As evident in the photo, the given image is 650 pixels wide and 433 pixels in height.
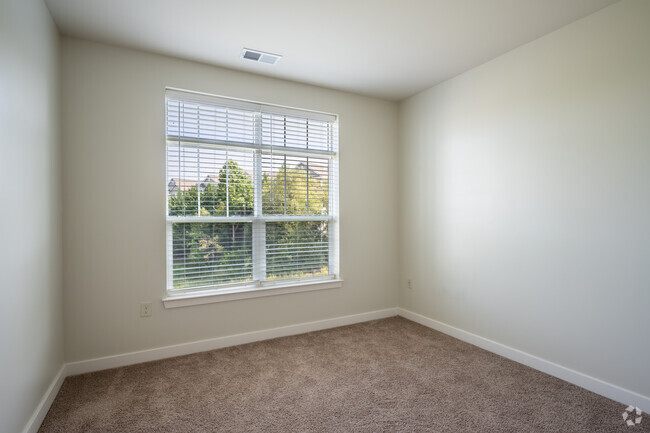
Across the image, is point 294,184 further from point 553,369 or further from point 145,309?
point 553,369

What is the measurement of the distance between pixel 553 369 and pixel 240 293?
2.64 meters

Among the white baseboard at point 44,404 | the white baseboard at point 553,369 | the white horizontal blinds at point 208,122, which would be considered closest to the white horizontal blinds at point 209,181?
the white horizontal blinds at point 208,122

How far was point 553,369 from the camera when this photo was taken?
2.55m

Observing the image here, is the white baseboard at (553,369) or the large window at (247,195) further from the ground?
the large window at (247,195)

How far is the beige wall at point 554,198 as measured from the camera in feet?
7.09

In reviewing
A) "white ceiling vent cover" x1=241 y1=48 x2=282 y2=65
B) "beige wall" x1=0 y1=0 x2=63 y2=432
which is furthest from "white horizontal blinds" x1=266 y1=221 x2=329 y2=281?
"beige wall" x1=0 y1=0 x2=63 y2=432

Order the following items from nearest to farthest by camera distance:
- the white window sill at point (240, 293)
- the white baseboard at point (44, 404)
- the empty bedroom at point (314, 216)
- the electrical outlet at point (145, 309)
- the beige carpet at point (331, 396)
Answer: the white baseboard at point (44, 404)
the beige carpet at point (331, 396)
the empty bedroom at point (314, 216)
the electrical outlet at point (145, 309)
the white window sill at point (240, 293)

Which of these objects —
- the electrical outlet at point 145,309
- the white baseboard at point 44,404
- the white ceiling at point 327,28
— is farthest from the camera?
the electrical outlet at point 145,309

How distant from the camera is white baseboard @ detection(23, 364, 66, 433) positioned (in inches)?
73.1

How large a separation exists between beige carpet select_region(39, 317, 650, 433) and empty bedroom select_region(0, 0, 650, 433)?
2 cm

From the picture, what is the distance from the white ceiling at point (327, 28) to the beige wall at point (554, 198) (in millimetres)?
276

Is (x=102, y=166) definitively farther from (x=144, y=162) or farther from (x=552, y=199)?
(x=552, y=199)

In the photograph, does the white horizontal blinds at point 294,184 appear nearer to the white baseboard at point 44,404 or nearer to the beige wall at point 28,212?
the beige wall at point 28,212

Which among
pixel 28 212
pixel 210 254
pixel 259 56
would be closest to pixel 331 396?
pixel 210 254
